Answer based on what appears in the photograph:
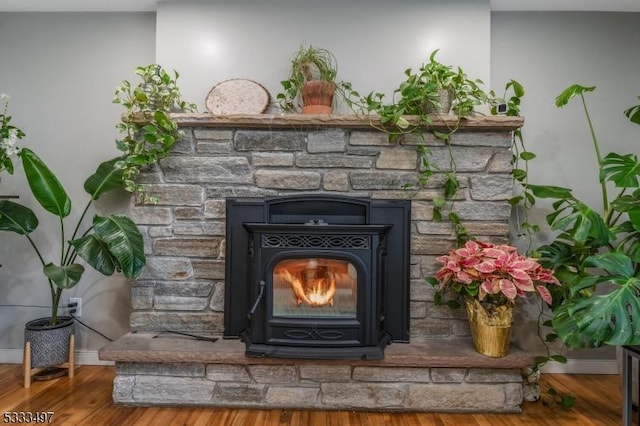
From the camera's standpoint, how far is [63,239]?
85.4 inches

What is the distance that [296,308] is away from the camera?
73.1 inches

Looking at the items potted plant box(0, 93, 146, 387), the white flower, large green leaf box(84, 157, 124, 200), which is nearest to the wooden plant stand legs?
potted plant box(0, 93, 146, 387)

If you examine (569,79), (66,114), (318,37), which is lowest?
(66,114)

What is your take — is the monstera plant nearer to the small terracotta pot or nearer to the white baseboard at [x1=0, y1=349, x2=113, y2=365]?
the small terracotta pot

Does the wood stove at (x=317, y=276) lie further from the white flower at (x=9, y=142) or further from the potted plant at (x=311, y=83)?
the white flower at (x=9, y=142)

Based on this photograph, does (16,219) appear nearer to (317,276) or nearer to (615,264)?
(317,276)

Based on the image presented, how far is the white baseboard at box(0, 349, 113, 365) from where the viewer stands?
232cm

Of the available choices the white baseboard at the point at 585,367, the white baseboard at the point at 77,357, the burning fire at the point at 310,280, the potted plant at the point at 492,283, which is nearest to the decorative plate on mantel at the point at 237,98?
the burning fire at the point at 310,280

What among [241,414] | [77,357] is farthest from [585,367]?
[77,357]

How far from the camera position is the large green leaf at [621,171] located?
1.74m

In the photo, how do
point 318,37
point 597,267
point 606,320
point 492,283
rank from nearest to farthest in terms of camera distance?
1. point 606,320
2. point 597,267
3. point 492,283
4. point 318,37

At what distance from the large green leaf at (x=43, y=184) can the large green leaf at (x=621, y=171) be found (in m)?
2.82

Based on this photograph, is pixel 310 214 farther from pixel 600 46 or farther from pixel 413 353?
pixel 600 46

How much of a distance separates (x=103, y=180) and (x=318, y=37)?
5.05ft
